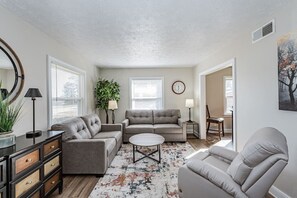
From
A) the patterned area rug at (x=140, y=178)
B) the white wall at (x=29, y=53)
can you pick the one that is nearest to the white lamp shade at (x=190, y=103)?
the patterned area rug at (x=140, y=178)

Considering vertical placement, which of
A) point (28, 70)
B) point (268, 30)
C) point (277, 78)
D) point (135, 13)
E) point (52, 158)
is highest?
point (135, 13)

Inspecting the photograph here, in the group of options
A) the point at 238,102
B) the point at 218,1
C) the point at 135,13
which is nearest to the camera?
the point at 218,1

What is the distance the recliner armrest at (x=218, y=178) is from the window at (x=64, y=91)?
2.54 meters

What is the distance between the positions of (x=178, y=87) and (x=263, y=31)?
369 cm

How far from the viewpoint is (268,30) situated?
90.7 inches

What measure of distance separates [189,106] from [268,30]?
3501mm

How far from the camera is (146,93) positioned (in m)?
6.01

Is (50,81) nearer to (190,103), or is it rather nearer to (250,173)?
(250,173)

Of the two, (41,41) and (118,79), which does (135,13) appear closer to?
(41,41)

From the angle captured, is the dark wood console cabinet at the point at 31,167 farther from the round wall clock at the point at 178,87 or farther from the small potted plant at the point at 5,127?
the round wall clock at the point at 178,87

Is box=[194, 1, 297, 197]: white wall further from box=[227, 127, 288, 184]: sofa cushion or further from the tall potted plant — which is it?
the tall potted plant

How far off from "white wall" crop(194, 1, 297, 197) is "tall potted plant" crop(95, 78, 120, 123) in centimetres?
343

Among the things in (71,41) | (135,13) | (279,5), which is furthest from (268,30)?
(71,41)

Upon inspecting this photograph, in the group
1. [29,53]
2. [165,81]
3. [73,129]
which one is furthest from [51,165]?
[165,81]
